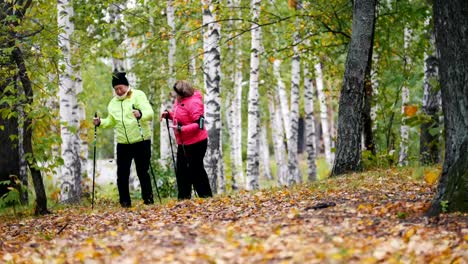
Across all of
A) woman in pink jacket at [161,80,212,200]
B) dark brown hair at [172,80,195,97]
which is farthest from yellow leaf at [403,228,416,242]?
dark brown hair at [172,80,195,97]

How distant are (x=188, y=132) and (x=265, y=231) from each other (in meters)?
4.61

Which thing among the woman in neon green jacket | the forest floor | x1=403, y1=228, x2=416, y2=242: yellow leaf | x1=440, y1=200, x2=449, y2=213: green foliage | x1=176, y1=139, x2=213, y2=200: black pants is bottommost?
x1=403, y1=228, x2=416, y2=242: yellow leaf

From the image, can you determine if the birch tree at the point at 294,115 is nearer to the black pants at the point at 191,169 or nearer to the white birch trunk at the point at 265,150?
the black pants at the point at 191,169

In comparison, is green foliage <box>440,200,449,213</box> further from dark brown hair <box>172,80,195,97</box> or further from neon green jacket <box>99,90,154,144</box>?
neon green jacket <box>99,90,154,144</box>

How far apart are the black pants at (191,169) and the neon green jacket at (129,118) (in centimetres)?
70

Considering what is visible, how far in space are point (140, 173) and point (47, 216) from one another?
5.48 ft

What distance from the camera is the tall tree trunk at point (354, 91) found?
1282 centimetres

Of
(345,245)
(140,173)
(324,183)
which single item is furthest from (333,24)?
(345,245)

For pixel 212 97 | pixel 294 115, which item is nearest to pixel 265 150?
pixel 294 115

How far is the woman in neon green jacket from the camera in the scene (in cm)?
1145

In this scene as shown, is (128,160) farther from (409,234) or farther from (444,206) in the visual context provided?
(409,234)

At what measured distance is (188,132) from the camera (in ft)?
37.4

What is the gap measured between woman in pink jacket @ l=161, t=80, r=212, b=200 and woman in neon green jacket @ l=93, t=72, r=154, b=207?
0.48 m

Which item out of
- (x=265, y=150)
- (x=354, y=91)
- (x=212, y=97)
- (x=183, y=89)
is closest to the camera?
(x=183, y=89)
